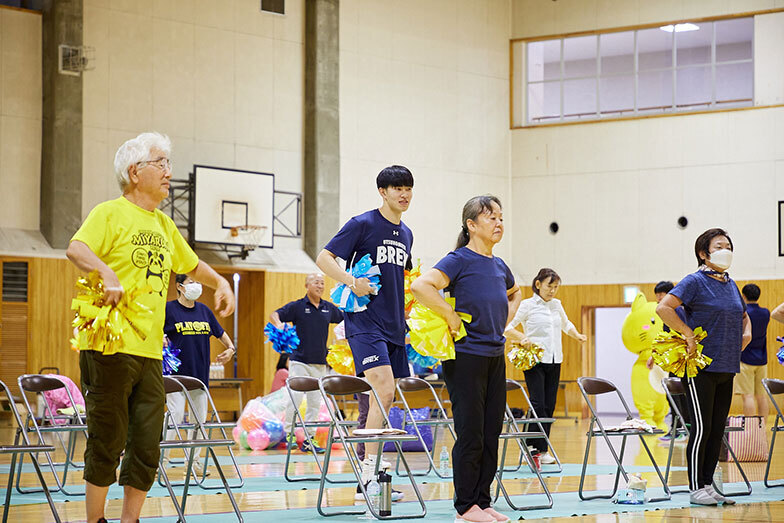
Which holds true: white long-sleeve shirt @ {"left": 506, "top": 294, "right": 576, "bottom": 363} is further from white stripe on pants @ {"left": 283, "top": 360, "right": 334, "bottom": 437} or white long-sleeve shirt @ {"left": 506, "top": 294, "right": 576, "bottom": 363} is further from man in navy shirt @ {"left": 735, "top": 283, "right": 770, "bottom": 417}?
man in navy shirt @ {"left": 735, "top": 283, "right": 770, "bottom": 417}

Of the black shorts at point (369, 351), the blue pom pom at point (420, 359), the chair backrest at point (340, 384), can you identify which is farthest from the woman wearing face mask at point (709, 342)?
the chair backrest at point (340, 384)

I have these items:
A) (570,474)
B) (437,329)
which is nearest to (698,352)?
(437,329)

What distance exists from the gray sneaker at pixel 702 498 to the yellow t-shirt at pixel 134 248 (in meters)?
3.79

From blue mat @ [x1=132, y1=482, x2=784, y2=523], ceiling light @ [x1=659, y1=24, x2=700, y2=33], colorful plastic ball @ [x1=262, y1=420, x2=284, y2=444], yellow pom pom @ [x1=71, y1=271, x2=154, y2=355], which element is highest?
ceiling light @ [x1=659, y1=24, x2=700, y2=33]

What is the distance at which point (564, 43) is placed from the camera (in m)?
22.0

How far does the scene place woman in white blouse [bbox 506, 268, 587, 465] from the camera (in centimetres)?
980

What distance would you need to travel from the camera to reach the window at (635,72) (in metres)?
20.8

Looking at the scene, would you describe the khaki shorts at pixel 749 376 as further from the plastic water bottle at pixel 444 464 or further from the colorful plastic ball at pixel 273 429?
the colorful plastic ball at pixel 273 429

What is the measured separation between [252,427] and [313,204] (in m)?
7.74

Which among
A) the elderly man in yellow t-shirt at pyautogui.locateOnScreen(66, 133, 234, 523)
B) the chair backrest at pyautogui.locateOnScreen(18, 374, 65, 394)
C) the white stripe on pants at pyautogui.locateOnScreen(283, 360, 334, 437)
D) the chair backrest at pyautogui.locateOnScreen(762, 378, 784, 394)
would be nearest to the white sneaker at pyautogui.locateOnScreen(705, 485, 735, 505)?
the chair backrest at pyautogui.locateOnScreen(762, 378, 784, 394)

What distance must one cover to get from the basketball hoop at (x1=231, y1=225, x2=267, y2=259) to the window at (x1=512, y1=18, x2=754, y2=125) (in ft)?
21.5

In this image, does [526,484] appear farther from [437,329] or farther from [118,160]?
[118,160]

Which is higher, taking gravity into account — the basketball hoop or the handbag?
the basketball hoop

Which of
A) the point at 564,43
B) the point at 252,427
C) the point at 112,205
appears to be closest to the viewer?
the point at 112,205
